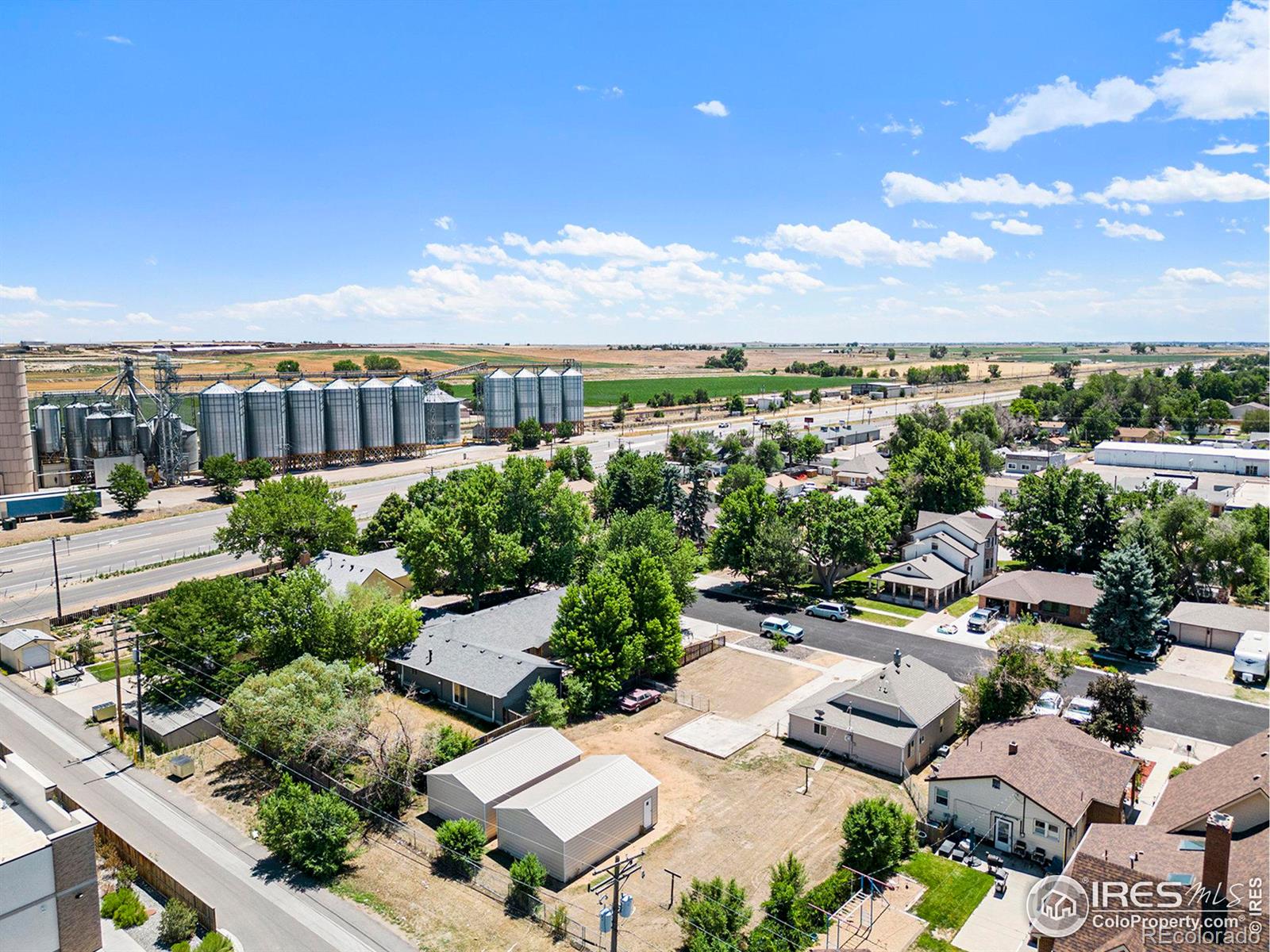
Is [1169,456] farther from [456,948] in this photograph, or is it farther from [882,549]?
[456,948]

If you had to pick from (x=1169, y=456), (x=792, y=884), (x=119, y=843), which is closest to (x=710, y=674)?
(x=792, y=884)

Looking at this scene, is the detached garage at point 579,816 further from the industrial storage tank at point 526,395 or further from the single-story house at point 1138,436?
the single-story house at point 1138,436

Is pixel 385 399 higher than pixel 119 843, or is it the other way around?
pixel 385 399

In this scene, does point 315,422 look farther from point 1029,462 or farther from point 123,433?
point 1029,462

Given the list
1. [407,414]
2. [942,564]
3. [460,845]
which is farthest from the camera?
[407,414]

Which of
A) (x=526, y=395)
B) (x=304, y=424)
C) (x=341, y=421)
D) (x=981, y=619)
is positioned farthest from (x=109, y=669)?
(x=526, y=395)

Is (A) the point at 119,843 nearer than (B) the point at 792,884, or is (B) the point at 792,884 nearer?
(B) the point at 792,884

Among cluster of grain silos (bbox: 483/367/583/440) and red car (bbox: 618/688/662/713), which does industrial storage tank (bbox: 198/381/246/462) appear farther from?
red car (bbox: 618/688/662/713)

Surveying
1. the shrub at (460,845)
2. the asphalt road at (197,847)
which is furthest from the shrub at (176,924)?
the shrub at (460,845)
